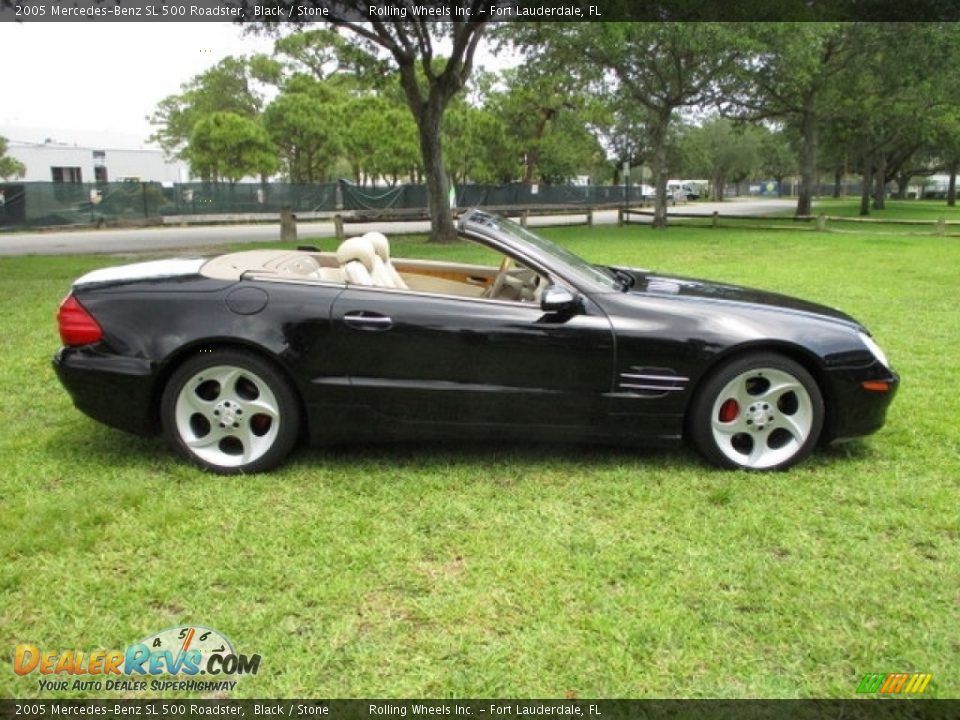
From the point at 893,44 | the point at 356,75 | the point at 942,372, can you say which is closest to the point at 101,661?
the point at 942,372

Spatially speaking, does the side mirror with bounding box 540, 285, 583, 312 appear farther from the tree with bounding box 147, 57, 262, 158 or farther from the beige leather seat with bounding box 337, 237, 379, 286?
the tree with bounding box 147, 57, 262, 158

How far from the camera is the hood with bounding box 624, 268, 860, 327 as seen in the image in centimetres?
380

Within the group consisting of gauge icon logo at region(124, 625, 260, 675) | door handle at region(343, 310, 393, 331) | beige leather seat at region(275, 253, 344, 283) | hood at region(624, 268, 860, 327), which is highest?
beige leather seat at region(275, 253, 344, 283)

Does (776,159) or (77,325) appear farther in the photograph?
(776,159)

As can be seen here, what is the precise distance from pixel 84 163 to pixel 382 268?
187ft

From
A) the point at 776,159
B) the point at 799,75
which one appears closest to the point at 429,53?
the point at 799,75

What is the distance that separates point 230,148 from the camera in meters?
38.6

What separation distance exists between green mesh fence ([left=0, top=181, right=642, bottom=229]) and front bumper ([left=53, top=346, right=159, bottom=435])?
22703 mm

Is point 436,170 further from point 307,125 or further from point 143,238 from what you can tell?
point 307,125

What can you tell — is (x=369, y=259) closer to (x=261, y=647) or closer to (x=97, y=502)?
(x=97, y=502)

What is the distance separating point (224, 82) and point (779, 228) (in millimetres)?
41962

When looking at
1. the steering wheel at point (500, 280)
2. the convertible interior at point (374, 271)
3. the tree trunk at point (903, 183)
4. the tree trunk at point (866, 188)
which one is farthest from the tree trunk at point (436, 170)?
the tree trunk at point (903, 183)

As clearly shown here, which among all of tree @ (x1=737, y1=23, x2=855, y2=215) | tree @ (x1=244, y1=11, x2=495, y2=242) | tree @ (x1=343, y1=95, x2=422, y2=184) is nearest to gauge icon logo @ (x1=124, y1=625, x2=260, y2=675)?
tree @ (x1=244, y1=11, x2=495, y2=242)

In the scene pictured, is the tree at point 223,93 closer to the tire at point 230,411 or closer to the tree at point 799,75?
the tree at point 799,75
